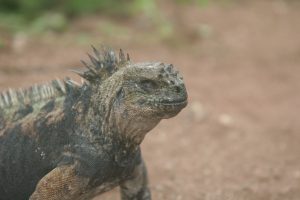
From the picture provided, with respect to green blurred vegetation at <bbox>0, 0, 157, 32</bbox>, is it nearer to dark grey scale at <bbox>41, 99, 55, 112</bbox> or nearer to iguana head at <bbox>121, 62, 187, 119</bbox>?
dark grey scale at <bbox>41, 99, 55, 112</bbox>

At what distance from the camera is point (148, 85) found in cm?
487

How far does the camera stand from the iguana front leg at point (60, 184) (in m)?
5.04

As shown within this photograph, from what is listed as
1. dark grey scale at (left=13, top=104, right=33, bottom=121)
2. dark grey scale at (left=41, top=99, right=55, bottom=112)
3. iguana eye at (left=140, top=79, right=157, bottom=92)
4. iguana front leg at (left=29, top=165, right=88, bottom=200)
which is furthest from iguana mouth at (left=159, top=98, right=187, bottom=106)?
dark grey scale at (left=13, top=104, right=33, bottom=121)

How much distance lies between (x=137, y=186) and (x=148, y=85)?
127 centimetres

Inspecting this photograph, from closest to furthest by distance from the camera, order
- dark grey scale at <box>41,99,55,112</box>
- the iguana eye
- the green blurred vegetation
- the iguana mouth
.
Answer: the iguana mouth → the iguana eye → dark grey scale at <box>41,99,55,112</box> → the green blurred vegetation

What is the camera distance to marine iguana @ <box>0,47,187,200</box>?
4.86 m

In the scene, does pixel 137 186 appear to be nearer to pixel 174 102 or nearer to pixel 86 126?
pixel 86 126

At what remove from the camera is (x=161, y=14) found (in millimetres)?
13414

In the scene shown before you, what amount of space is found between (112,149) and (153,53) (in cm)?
710

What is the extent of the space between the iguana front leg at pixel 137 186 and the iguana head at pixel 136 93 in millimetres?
585

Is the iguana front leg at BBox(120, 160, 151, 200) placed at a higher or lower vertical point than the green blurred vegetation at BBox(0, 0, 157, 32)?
lower

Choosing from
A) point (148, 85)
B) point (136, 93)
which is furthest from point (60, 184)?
point (148, 85)

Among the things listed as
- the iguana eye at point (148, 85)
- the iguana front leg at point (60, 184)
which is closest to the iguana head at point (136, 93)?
the iguana eye at point (148, 85)

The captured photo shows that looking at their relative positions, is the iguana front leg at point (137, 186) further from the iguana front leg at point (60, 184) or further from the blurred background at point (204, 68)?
the blurred background at point (204, 68)
